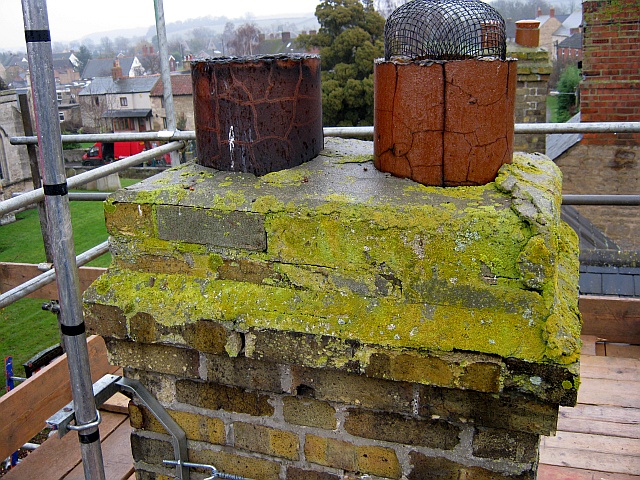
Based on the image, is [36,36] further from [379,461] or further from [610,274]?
[610,274]

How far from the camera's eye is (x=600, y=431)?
308 centimetres

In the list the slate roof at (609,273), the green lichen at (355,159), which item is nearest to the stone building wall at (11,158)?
the slate roof at (609,273)

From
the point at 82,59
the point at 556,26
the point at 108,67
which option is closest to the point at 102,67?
the point at 108,67

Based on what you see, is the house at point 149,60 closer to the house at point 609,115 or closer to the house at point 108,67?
the house at point 108,67

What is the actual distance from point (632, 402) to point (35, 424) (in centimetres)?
334

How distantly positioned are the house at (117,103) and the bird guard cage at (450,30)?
3846cm

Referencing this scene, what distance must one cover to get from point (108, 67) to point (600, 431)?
4891 centimetres

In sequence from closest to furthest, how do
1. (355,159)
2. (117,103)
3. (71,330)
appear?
1. (71,330)
2. (355,159)
3. (117,103)

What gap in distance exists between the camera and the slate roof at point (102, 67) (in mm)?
44903

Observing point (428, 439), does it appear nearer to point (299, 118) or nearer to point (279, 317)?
point (279, 317)

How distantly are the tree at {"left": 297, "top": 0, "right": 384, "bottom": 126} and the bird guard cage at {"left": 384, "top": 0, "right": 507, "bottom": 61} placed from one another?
17.0 meters

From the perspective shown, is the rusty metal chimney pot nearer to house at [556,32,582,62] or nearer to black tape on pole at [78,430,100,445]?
black tape on pole at [78,430,100,445]

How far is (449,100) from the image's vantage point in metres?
2.05

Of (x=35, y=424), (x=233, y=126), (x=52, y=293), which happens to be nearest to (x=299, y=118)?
(x=233, y=126)
